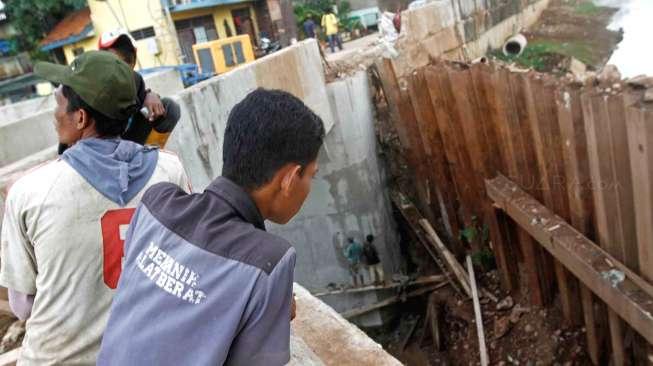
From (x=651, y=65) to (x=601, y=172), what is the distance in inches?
393

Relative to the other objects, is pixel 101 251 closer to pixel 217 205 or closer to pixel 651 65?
pixel 217 205

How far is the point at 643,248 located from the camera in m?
2.73

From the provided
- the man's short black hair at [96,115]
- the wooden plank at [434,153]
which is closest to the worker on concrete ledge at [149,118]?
the man's short black hair at [96,115]

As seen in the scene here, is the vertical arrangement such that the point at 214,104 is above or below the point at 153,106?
below

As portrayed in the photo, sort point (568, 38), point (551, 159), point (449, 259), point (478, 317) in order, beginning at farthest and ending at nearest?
point (568, 38) → point (449, 259) → point (478, 317) → point (551, 159)

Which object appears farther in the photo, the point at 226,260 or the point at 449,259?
the point at 449,259

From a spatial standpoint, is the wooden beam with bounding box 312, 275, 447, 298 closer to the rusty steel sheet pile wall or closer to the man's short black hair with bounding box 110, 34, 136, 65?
the rusty steel sheet pile wall

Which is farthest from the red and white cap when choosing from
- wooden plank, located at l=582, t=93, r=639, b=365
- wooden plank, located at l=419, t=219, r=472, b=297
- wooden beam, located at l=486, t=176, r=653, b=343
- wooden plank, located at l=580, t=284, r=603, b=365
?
wooden plank, located at l=419, t=219, r=472, b=297

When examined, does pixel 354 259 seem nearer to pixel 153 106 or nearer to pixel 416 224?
pixel 416 224

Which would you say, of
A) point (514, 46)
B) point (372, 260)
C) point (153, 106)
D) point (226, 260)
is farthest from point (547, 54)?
point (226, 260)

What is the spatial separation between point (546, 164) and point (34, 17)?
2578 centimetres

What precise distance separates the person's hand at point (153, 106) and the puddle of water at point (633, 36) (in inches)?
389

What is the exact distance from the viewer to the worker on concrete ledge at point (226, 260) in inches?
41.5

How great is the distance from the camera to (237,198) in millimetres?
1216
